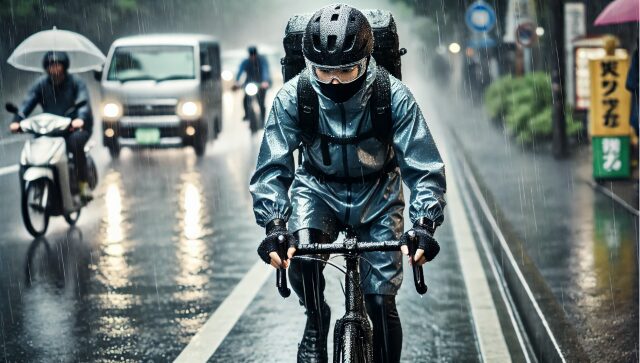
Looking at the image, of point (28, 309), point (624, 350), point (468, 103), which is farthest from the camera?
point (468, 103)

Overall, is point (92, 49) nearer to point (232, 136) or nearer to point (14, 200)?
point (14, 200)

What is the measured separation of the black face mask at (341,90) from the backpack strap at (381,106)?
9 cm

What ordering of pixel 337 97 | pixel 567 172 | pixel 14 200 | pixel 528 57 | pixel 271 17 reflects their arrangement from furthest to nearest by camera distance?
pixel 271 17, pixel 528 57, pixel 567 172, pixel 14 200, pixel 337 97

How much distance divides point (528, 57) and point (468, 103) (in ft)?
22.1

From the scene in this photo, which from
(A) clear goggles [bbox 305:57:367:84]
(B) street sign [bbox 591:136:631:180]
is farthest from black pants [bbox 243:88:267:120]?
(A) clear goggles [bbox 305:57:367:84]

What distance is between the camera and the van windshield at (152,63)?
67.2ft

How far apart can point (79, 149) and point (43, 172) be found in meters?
0.92

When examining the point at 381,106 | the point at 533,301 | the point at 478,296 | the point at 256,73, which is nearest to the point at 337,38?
the point at 381,106

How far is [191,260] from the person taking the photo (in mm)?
10164

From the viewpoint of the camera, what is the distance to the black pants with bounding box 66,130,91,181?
39.5 feet

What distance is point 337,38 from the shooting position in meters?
4.40

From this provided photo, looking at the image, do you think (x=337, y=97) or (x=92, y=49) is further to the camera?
(x=92, y=49)

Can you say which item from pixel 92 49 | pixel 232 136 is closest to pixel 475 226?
pixel 92 49

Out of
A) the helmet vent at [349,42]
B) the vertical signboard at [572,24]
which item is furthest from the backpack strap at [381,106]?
the vertical signboard at [572,24]
